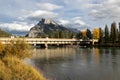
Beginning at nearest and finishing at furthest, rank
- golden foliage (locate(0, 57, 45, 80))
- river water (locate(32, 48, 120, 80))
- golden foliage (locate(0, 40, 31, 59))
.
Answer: golden foliage (locate(0, 57, 45, 80)) < golden foliage (locate(0, 40, 31, 59)) < river water (locate(32, 48, 120, 80))

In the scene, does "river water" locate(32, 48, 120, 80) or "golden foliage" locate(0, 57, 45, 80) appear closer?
"golden foliage" locate(0, 57, 45, 80)

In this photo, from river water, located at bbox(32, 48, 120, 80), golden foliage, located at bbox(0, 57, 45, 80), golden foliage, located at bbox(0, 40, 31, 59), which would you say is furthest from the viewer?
river water, located at bbox(32, 48, 120, 80)

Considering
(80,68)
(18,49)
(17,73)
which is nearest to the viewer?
(17,73)

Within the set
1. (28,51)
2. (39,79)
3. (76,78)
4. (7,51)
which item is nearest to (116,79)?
(76,78)

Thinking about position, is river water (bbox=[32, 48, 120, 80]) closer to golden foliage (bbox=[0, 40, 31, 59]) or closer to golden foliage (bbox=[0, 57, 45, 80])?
golden foliage (bbox=[0, 40, 31, 59])

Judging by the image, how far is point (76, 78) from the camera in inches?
2088

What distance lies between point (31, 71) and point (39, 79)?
1.20m

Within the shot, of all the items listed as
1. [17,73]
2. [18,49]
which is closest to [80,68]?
[18,49]

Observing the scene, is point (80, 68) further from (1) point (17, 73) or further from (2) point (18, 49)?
(1) point (17, 73)

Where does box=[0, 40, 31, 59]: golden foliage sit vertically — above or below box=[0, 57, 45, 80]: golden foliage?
above

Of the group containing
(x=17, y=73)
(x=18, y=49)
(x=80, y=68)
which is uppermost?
(x=18, y=49)

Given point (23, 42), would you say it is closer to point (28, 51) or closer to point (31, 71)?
point (28, 51)

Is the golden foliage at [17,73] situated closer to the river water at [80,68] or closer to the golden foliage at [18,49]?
the river water at [80,68]

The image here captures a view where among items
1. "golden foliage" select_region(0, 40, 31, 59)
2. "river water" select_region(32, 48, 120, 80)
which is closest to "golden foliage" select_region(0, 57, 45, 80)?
"river water" select_region(32, 48, 120, 80)
